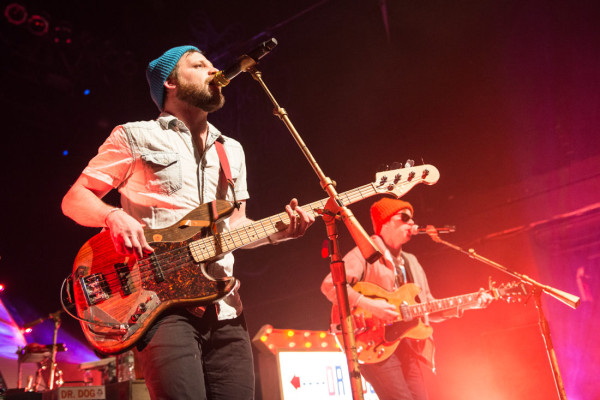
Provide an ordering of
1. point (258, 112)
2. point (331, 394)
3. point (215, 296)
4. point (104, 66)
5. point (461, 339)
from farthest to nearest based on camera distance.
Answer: point (258, 112) < point (461, 339) < point (104, 66) < point (331, 394) < point (215, 296)

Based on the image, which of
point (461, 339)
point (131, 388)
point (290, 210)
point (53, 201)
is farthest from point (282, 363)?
point (53, 201)

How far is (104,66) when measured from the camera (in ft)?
21.6

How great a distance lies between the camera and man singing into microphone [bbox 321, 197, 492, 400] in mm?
4270

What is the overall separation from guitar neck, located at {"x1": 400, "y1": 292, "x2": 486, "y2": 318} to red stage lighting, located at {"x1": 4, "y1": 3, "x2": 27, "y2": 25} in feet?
18.5

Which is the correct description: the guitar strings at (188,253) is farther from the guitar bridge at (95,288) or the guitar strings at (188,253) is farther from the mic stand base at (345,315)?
the mic stand base at (345,315)

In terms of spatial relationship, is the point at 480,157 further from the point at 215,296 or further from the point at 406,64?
the point at 215,296

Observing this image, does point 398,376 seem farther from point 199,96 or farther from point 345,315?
point 199,96

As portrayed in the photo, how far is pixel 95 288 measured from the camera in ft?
6.84

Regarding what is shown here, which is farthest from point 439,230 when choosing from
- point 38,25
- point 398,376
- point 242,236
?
point 38,25

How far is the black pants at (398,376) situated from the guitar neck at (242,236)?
225cm

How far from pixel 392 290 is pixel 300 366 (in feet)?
4.00

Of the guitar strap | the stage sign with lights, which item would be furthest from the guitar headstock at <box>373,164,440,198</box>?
the guitar strap

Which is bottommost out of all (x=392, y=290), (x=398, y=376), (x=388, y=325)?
(x=398, y=376)

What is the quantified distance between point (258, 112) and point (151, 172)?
561 cm
